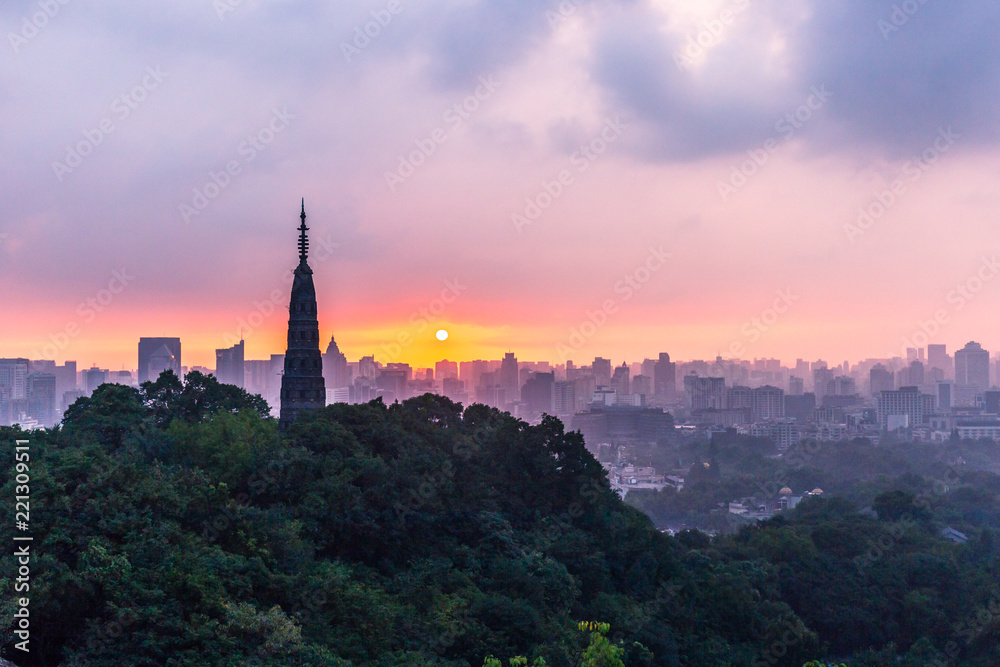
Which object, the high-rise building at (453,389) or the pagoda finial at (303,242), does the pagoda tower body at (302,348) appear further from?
the high-rise building at (453,389)

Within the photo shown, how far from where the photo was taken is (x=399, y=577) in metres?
14.7

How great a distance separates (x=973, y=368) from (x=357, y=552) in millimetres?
117281

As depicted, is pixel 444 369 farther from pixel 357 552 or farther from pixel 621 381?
pixel 357 552

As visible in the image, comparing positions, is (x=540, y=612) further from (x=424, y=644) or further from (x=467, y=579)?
(x=424, y=644)

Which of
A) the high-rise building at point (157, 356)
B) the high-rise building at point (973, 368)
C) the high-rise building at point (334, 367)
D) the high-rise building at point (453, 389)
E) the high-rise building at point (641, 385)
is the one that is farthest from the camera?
the high-rise building at point (641, 385)

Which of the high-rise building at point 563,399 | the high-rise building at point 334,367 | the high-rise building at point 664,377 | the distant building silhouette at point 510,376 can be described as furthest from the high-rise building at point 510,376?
the high-rise building at point 664,377

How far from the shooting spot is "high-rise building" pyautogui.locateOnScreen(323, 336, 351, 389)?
5253 cm

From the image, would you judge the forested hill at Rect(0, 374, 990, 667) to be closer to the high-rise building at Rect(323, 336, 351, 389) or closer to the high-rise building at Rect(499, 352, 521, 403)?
the high-rise building at Rect(323, 336, 351, 389)

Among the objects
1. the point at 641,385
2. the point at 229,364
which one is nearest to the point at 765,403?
the point at 641,385

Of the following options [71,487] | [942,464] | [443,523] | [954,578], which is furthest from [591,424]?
[71,487]

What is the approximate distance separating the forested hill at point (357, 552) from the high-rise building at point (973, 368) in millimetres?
103718

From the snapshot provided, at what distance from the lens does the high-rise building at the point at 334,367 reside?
172 ft

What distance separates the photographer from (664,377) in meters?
126

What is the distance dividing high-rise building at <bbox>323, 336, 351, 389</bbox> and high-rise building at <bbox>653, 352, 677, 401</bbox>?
7294 cm
